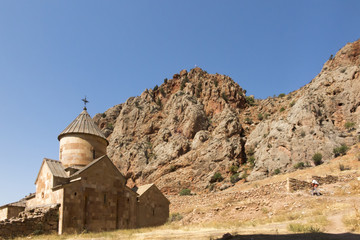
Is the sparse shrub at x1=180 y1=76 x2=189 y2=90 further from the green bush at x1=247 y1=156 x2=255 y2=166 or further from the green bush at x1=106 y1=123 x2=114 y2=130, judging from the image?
the green bush at x1=247 y1=156 x2=255 y2=166

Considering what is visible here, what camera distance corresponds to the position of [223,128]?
146 feet

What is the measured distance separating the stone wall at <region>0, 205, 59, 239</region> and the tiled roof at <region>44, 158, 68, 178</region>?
2349 millimetres

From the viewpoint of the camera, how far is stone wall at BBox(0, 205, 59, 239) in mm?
13312

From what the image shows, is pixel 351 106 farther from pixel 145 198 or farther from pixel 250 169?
pixel 145 198

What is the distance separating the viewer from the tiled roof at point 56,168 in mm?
17256

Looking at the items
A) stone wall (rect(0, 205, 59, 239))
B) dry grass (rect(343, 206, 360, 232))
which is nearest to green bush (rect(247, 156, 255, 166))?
stone wall (rect(0, 205, 59, 239))

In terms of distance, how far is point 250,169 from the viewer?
38500 millimetres

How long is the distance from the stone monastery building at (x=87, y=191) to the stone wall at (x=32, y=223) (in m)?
0.36

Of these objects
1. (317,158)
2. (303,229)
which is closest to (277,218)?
(303,229)

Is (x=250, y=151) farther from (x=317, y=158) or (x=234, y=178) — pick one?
(x=317, y=158)

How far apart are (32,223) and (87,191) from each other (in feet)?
10.5

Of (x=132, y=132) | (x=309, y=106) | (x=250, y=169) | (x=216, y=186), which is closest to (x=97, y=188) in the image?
(x=216, y=186)

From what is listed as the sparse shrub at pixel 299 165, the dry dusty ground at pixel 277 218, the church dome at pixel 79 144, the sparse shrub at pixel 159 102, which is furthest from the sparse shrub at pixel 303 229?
the sparse shrub at pixel 159 102

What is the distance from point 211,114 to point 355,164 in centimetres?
2865
